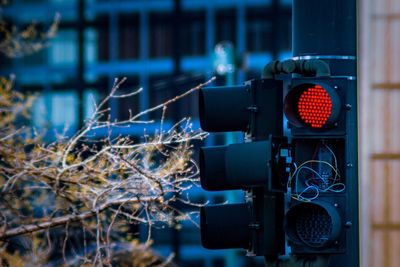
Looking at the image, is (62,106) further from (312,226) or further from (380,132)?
(312,226)

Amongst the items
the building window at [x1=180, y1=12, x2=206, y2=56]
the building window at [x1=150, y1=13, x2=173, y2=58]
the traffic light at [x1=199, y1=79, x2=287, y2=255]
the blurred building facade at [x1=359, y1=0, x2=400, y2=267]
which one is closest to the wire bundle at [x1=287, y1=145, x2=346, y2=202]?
the traffic light at [x1=199, y1=79, x2=287, y2=255]

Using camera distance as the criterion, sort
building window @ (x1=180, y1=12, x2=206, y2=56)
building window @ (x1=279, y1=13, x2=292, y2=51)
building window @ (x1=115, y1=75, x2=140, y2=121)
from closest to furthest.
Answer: building window @ (x1=115, y1=75, x2=140, y2=121)
building window @ (x1=279, y1=13, x2=292, y2=51)
building window @ (x1=180, y1=12, x2=206, y2=56)

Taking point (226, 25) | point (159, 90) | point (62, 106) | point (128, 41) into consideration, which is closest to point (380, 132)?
point (159, 90)

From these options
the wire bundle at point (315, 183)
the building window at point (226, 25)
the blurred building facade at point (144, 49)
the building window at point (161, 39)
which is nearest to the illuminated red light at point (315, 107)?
the wire bundle at point (315, 183)

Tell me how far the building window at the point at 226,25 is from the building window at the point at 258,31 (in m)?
0.37

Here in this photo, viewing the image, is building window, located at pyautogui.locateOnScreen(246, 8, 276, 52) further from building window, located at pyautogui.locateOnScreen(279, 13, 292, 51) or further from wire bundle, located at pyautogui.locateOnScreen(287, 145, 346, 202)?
wire bundle, located at pyautogui.locateOnScreen(287, 145, 346, 202)

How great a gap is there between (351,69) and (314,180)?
645mm

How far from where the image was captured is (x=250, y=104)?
25.2 feet

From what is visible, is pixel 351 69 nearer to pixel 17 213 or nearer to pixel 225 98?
pixel 225 98

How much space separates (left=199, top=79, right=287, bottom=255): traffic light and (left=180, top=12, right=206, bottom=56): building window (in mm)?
27574

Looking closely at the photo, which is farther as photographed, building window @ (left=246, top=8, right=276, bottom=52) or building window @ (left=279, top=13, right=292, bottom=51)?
building window @ (left=246, top=8, right=276, bottom=52)

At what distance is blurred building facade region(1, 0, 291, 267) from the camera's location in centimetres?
3438

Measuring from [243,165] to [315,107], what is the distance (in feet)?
1.66

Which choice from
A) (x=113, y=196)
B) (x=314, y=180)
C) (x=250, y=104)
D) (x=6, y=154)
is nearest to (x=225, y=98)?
(x=250, y=104)
